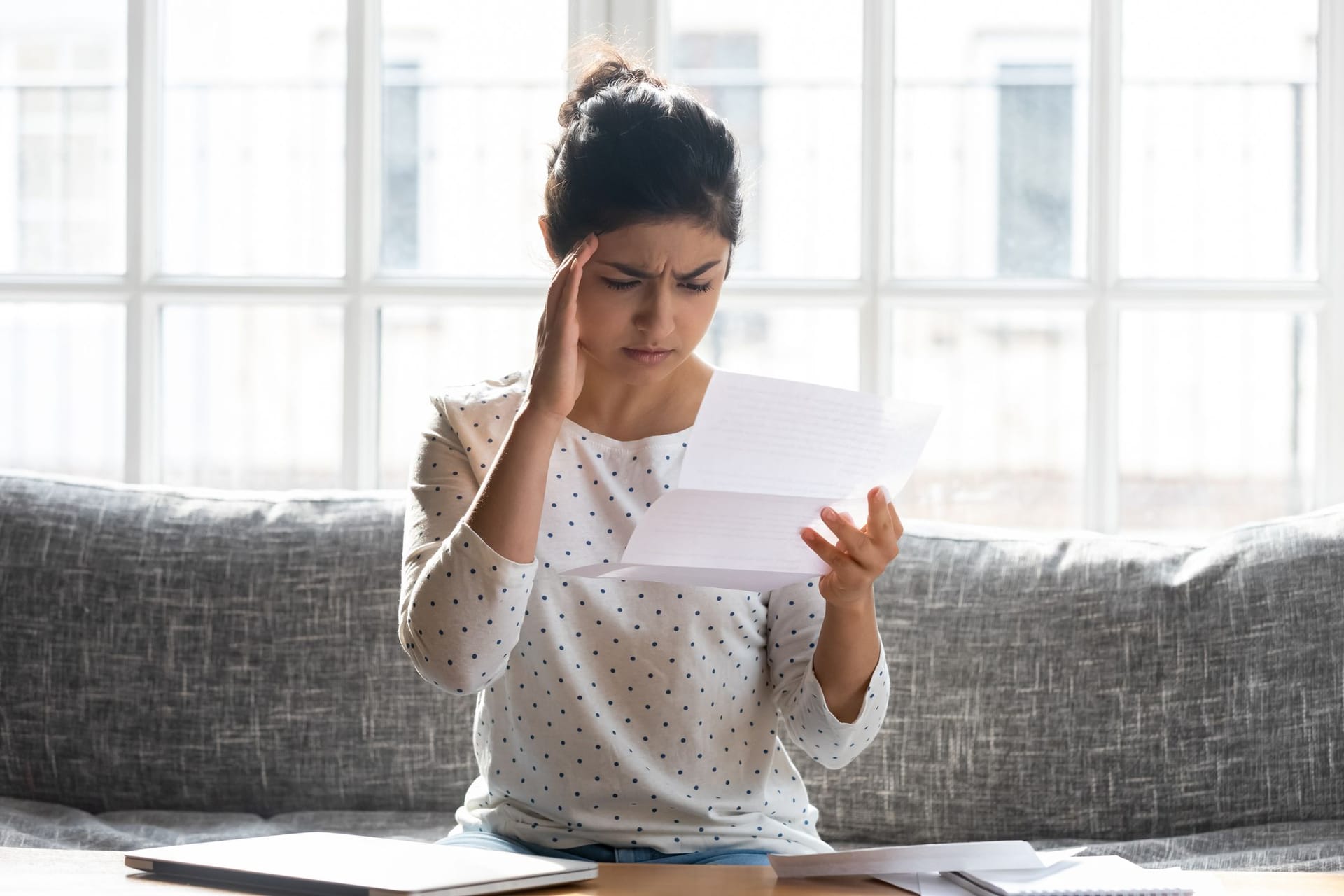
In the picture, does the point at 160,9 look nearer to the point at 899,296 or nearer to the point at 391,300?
the point at 391,300

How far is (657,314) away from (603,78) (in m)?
0.30

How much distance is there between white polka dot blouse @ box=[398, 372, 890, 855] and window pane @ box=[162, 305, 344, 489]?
97 cm

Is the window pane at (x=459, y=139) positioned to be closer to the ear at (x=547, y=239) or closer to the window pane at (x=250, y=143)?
the window pane at (x=250, y=143)

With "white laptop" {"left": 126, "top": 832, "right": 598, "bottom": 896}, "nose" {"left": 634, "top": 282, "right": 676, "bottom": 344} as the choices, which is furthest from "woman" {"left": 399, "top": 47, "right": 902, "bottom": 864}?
"white laptop" {"left": 126, "top": 832, "right": 598, "bottom": 896}

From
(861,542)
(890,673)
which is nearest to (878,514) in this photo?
(861,542)

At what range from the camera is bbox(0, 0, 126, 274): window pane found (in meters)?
2.22

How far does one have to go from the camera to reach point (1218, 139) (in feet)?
6.79

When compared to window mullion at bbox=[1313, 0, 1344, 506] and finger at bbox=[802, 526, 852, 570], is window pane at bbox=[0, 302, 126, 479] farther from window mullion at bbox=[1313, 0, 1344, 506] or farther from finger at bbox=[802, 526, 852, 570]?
window mullion at bbox=[1313, 0, 1344, 506]

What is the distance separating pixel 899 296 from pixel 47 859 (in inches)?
58.4

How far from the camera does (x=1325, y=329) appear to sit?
2.03 meters

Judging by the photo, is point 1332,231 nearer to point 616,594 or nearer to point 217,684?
point 616,594

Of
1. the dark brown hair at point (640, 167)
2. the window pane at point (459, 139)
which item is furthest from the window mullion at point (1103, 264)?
the dark brown hair at point (640, 167)

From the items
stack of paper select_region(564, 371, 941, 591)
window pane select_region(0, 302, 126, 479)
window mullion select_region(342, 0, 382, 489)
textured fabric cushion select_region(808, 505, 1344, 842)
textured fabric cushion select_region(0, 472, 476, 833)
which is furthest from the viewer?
window pane select_region(0, 302, 126, 479)

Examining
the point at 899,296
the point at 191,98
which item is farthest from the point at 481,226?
the point at 899,296
